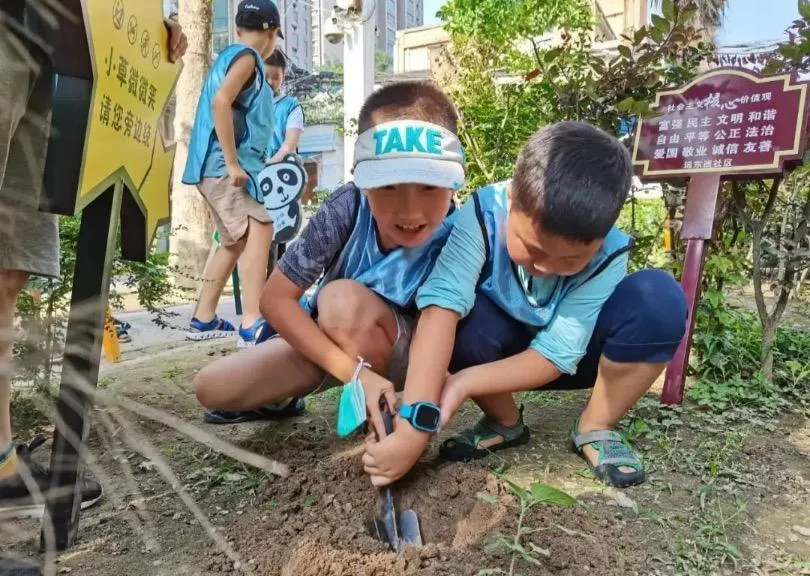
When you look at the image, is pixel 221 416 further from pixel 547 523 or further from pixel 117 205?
pixel 547 523

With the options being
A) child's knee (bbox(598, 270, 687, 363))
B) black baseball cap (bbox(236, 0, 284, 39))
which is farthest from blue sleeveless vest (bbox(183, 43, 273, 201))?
child's knee (bbox(598, 270, 687, 363))

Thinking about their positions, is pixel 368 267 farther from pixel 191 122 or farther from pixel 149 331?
pixel 191 122

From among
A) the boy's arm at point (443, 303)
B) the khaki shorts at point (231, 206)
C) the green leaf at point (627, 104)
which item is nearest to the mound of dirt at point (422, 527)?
the boy's arm at point (443, 303)

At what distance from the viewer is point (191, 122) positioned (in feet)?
21.0

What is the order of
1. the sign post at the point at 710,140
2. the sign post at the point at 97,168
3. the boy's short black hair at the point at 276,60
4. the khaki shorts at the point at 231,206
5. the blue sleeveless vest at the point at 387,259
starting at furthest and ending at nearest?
the boy's short black hair at the point at 276,60
the khaki shorts at the point at 231,206
the sign post at the point at 710,140
the blue sleeveless vest at the point at 387,259
the sign post at the point at 97,168

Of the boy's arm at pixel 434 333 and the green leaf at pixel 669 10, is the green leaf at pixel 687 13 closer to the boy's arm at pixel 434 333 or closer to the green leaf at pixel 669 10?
the green leaf at pixel 669 10

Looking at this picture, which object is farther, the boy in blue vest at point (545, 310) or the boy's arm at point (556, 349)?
the boy's arm at point (556, 349)

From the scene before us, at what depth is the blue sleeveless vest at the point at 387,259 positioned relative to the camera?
1733 millimetres

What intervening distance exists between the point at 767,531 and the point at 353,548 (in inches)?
40.1

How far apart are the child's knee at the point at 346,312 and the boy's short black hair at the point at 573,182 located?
0.47 m

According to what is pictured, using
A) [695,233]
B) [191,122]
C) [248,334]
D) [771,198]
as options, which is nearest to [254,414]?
[248,334]

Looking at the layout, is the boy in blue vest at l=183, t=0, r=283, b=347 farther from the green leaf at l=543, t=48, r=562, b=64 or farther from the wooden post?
the wooden post

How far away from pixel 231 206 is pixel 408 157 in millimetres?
2086

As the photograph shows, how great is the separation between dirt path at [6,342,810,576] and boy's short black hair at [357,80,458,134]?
0.88 m
